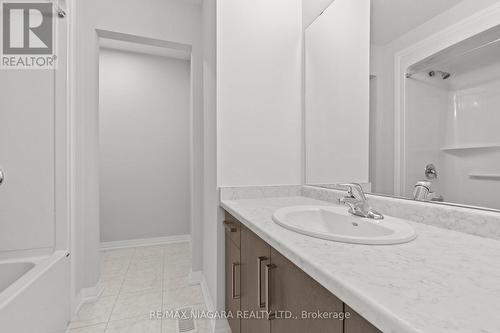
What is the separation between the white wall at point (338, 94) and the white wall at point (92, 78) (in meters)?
1.09

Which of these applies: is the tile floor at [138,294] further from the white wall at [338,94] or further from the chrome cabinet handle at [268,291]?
the white wall at [338,94]

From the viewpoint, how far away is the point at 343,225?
0.99 metres

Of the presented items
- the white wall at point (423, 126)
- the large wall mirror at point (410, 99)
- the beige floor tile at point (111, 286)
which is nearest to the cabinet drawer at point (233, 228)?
the large wall mirror at point (410, 99)

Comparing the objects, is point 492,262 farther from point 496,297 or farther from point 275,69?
point 275,69

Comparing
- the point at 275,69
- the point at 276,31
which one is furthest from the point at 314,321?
the point at 276,31

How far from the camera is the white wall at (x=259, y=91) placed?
4.62 feet

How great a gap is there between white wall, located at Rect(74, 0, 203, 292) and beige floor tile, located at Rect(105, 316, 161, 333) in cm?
51

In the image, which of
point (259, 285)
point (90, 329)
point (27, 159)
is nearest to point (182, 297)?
→ point (90, 329)

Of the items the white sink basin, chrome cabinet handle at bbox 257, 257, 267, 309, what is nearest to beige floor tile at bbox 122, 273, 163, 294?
chrome cabinet handle at bbox 257, 257, 267, 309

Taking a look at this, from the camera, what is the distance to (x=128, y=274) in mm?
2252

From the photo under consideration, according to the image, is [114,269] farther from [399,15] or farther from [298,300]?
[399,15]

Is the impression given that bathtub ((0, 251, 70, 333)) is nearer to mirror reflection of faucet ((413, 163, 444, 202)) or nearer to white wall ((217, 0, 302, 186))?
white wall ((217, 0, 302, 186))

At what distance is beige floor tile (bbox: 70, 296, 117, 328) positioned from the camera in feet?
5.15

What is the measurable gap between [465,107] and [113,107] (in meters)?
3.33
